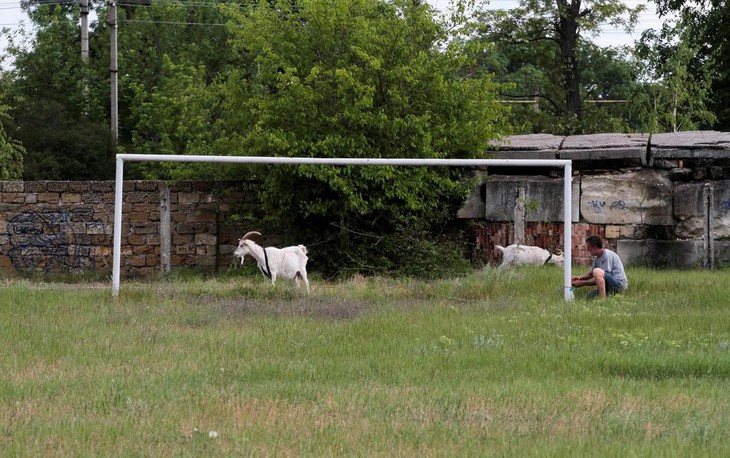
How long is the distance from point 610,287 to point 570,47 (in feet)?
74.5

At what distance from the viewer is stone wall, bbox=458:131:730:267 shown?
2097 cm

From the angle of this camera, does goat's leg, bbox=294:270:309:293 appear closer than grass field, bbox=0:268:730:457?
No

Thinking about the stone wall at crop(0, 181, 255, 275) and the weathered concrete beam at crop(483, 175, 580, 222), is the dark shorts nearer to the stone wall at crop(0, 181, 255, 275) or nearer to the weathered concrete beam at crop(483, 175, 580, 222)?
the weathered concrete beam at crop(483, 175, 580, 222)

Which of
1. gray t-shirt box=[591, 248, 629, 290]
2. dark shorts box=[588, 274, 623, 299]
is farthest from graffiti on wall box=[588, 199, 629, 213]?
dark shorts box=[588, 274, 623, 299]

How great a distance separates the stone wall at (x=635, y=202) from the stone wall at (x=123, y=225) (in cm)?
544

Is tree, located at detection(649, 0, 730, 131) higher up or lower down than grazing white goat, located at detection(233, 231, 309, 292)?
higher up

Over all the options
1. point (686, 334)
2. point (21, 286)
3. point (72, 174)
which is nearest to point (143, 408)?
point (686, 334)

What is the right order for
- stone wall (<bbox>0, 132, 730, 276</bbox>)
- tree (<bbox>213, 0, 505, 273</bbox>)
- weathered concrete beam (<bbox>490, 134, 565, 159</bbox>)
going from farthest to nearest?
weathered concrete beam (<bbox>490, 134, 565, 159</bbox>) < stone wall (<bbox>0, 132, 730, 276</bbox>) < tree (<bbox>213, 0, 505, 273</bbox>)

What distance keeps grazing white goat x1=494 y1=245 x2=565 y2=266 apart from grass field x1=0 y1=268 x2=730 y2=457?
370 centimetres

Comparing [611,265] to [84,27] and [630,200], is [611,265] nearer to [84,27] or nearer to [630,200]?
[630,200]

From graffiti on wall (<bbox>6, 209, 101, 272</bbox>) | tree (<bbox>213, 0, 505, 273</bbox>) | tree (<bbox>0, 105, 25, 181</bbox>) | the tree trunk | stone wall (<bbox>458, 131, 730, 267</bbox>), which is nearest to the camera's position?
tree (<bbox>213, 0, 505, 273</bbox>)

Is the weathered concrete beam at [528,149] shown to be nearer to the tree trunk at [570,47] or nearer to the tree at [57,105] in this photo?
the tree trunk at [570,47]

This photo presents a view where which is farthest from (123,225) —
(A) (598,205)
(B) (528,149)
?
(A) (598,205)

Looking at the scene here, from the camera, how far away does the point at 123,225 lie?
22.1 m
